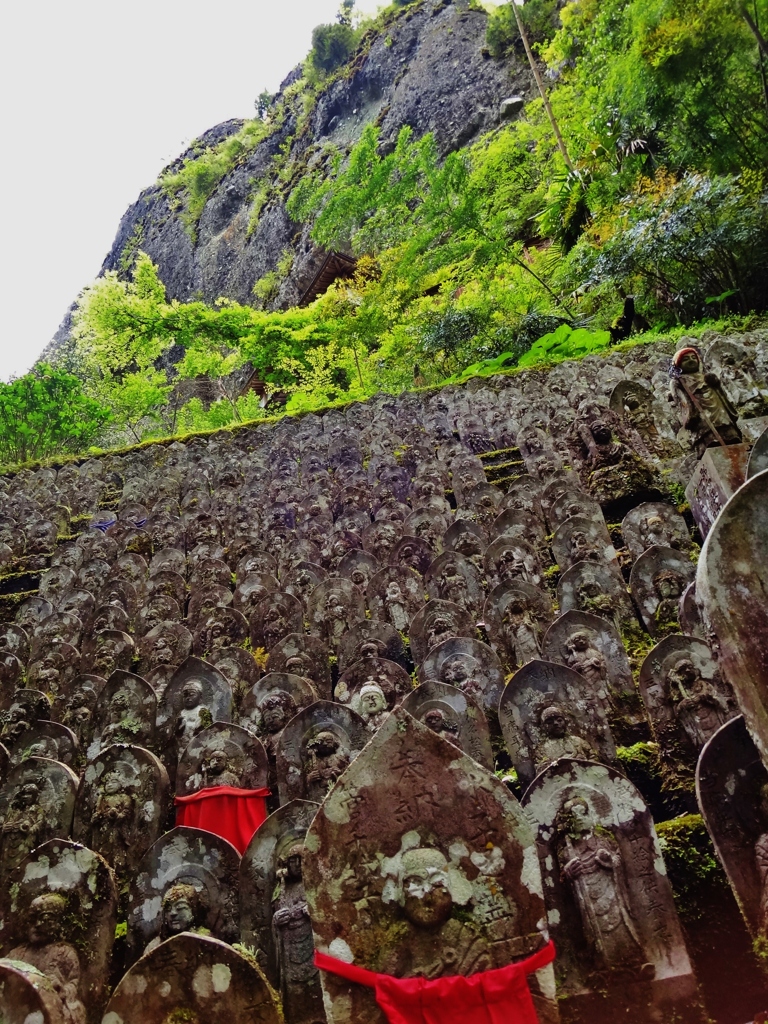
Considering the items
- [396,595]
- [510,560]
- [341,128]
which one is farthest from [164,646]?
[341,128]

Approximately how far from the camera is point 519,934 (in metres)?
1.78

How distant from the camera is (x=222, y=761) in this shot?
12.2 ft

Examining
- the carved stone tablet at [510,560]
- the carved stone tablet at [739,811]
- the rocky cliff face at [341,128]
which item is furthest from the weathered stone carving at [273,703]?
the rocky cliff face at [341,128]

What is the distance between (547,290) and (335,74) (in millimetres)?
26514

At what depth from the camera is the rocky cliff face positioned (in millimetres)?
25531

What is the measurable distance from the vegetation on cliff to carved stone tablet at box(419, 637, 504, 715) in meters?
9.55

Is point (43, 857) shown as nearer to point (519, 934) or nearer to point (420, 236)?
point (519, 934)

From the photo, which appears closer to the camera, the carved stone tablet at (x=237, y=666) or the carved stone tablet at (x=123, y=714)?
the carved stone tablet at (x=123, y=714)

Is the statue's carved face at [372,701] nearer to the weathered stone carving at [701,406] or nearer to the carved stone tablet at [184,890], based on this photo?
the carved stone tablet at [184,890]

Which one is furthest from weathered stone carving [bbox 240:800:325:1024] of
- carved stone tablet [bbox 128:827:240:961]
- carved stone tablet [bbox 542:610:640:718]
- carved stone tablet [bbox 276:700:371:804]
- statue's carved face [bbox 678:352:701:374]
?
Result: statue's carved face [bbox 678:352:701:374]

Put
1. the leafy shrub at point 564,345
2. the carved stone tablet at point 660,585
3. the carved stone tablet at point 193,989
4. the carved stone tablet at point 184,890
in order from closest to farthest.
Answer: the carved stone tablet at point 193,989, the carved stone tablet at point 184,890, the carved stone tablet at point 660,585, the leafy shrub at point 564,345

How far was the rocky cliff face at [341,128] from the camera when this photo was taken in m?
25.5

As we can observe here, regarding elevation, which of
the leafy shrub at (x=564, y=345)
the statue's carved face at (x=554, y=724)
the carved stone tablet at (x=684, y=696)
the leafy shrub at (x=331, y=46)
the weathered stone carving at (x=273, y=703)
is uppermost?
the leafy shrub at (x=331, y=46)

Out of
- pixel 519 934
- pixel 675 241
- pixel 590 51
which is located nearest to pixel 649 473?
pixel 519 934
